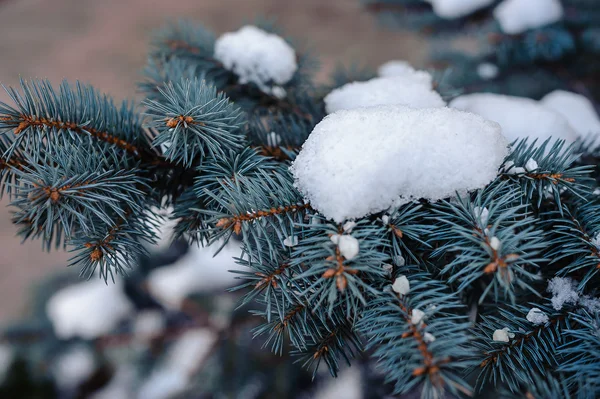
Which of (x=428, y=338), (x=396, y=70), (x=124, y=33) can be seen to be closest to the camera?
(x=428, y=338)

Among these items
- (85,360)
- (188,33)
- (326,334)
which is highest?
(188,33)

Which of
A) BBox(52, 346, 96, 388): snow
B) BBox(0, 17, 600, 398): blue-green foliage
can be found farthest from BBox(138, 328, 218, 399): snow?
BBox(0, 17, 600, 398): blue-green foliage

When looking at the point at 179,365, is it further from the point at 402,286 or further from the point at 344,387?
the point at 402,286

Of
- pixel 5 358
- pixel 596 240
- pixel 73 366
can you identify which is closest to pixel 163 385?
pixel 73 366

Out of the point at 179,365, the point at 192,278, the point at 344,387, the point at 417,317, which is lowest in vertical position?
the point at 344,387

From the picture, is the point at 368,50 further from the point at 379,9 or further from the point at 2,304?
the point at 2,304

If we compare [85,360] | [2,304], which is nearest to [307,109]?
[85,360]

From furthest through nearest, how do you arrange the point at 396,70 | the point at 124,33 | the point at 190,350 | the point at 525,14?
the point at 124,33, the point at 190,350, the point at 525,14, the point at 396,70
